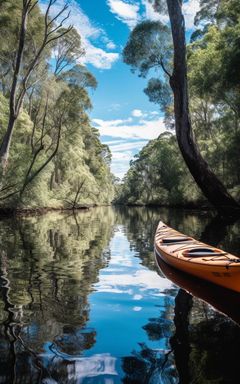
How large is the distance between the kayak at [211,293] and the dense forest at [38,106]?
8.43 meters

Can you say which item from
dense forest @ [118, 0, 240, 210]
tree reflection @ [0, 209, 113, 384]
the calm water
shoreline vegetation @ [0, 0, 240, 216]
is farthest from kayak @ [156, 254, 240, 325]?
dense forest @ [118, 0, 240, 210]

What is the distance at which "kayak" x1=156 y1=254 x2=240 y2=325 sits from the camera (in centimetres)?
399

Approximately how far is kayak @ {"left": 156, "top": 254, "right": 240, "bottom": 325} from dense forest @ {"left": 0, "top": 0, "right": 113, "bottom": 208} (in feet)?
27.7

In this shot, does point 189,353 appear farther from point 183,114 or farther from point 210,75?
point 210,75

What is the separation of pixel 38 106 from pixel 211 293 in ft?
76.8

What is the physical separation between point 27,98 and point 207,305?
25957 millimetres

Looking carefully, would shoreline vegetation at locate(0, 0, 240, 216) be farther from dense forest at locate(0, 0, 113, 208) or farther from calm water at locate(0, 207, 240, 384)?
calm water at locate(0, 207, 240, 384)

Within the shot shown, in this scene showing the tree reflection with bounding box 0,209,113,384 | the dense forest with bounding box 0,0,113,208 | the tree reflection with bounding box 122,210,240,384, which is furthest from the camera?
the dense forest with bounding box 0,0,113,208

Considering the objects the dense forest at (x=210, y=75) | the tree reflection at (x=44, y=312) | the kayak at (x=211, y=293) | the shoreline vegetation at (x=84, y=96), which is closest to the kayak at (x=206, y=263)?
the kayak at (x=211, y=293)

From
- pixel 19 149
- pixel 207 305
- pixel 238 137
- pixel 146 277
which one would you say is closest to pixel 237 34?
pixel 238 137

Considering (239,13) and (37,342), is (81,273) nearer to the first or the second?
(37,342)

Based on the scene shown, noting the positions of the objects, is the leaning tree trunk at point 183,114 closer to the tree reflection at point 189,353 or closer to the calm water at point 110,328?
the calm water at point 110,328

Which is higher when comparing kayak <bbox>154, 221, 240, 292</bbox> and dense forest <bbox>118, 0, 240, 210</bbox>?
dense forest <bbox>118, 0, 240, 210</bbox>

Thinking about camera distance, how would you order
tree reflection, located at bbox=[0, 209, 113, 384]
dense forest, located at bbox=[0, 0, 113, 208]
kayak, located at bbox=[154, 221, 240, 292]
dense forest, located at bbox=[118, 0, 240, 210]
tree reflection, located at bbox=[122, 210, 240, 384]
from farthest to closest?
dense forest, located at bbox=[118, 0, 240, 210] < dense forest, located at bbox=[0, 0, 113, 208] < kayak, located at bbox=[154, 221, 240, 292] < tree reflection, located at bbox=[0, 209, 113, 384] < tree reflection, located at bbox=[122, 210, 240, 384]
